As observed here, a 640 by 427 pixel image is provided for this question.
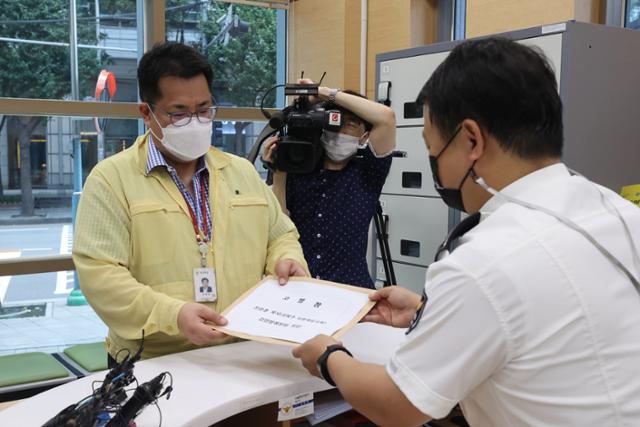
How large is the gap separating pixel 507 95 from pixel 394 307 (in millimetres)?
720

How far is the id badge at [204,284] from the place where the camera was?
64.1 inches

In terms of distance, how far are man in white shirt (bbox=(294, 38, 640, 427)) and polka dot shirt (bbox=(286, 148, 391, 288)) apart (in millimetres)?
1376

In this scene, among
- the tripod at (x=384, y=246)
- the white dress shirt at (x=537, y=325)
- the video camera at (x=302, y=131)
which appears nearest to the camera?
the white dress shirt at (x=537, y=325)

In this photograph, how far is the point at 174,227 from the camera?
1.62 m

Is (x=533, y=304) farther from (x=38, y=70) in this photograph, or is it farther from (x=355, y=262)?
(x=38, y=70)

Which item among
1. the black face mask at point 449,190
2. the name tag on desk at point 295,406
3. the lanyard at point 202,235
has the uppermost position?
the black face mask at point 449,190

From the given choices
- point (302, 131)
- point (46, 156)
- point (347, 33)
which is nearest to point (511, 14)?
point (347, 33)

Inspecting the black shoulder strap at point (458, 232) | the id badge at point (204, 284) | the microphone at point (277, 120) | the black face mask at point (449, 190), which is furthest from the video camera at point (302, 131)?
the black shoulder strap at point (458, 232)

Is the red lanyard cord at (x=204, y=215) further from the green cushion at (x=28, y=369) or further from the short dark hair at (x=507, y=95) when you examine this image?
the green cushion at (x=28, y=369)

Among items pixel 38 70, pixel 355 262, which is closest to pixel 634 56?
pixel 355 262

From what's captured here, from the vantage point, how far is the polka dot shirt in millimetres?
2432

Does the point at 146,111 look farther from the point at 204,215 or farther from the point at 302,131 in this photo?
the point at 302,131

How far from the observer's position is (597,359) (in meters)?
0.89

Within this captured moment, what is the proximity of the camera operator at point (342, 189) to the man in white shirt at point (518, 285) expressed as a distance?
4.53 ft
